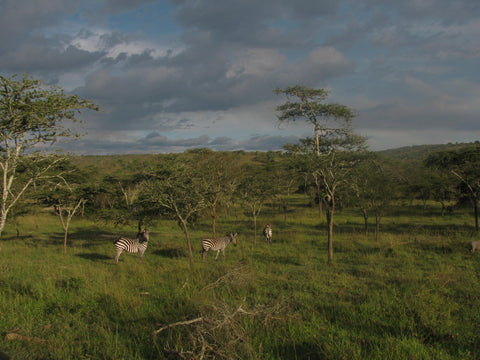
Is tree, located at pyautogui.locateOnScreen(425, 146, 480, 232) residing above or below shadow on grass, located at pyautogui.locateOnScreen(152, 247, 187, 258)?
above

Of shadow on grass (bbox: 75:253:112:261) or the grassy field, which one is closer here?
the grassy field

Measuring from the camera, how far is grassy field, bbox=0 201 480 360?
176 inches

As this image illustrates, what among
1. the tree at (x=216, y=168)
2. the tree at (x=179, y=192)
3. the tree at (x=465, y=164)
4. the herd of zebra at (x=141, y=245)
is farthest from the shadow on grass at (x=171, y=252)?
the tree at (x=465, y=164)

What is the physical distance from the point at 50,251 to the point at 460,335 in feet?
59.9

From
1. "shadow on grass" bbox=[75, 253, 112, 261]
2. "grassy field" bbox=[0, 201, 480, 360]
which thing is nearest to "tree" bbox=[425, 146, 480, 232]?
"grassy field" bbox=[0, 201, 480, 360]

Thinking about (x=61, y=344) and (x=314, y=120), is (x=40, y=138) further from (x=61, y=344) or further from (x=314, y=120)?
(x=314, y=120)

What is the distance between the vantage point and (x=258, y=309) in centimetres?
568

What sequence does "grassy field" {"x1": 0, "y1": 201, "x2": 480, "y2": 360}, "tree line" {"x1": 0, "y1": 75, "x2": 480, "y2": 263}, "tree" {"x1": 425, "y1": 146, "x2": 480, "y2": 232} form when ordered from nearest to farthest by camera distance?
"grassy field" {"x1": 0, "y1": 201, "x2": 480, "y2": 360} < "tree line" {"x1": 0, "y1": 75, "x2": 480, "y2": 263} < "tree" {"x1": 425, "y1": 146, "x2": 480, "y2": 232}

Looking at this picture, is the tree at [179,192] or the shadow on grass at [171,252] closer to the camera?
the tree at [179,192]

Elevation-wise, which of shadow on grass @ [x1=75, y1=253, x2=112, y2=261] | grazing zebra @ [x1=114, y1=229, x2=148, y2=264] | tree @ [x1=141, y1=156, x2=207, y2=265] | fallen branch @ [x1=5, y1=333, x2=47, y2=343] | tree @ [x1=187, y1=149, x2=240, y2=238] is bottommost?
shadow on grass @ [x1=75, y1=253, x2=112, y2=261]

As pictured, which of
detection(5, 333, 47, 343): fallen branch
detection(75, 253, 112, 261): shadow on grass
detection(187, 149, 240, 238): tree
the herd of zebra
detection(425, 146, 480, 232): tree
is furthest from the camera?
detection(187, 149, 240, 238): tree

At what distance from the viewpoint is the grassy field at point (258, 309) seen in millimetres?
4461

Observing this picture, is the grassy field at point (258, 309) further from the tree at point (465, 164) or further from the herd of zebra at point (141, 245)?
the tree at point (465, 164)

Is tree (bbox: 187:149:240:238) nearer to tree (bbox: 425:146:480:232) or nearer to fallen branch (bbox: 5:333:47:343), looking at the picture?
tree (bbox: 425:146:480:232)
